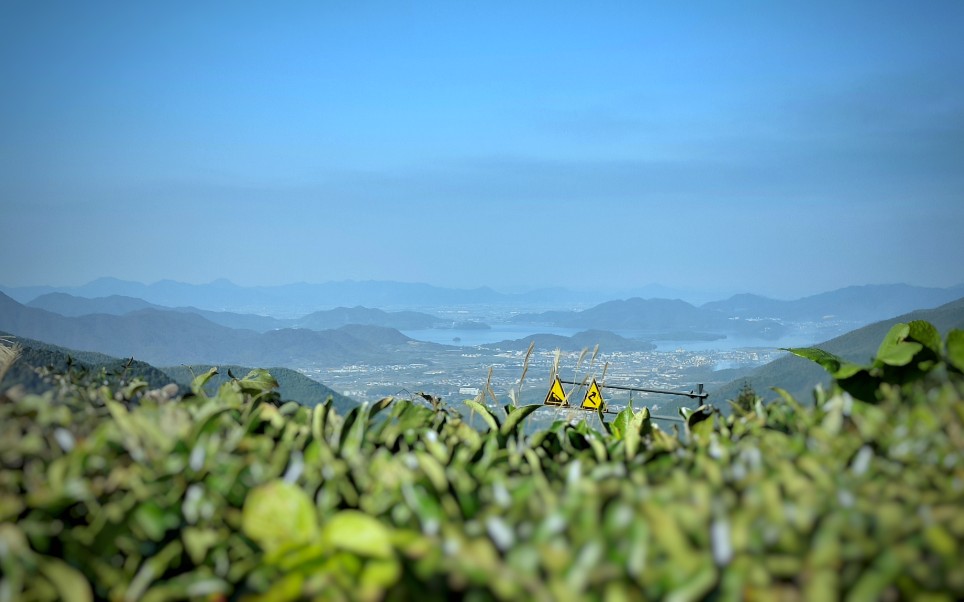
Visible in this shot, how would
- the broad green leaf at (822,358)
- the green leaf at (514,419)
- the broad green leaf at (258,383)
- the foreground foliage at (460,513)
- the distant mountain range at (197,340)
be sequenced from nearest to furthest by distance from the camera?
the foreground foliage at (460,513)
the green leaf at (514,419)
the broad green leaf at (822,358)
the broad green leaf at (258,383)
the distant mountain range at (197,340)

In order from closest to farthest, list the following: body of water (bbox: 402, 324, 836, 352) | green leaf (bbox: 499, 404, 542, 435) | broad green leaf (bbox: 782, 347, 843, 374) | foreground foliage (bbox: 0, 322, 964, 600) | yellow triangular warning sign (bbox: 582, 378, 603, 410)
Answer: foreground foliage (bbox: 0, 322, 964, 600)
green leaf (bbox: 499, 404, 542, 435)
broad green leaf (bbox: 782, 347, 843, 374)
yellow triangular warning sign (bbox: 582, 378, 603, 410)
body of water (bbox: 402, 324, 836, 352)

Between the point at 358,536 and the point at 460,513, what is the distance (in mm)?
182

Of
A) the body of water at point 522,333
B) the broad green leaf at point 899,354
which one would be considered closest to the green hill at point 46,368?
the broad green leaf at point 899,354

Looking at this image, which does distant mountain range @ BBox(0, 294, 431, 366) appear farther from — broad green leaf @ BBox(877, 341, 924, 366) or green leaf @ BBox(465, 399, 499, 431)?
broad green leaf @ BBox(877, 341, 924, 366)

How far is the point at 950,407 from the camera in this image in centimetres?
144

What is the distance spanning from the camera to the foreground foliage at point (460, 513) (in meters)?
0.98

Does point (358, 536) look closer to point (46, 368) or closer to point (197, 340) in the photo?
point (46, 368)

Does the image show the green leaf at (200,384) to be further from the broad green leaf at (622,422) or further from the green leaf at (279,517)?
the broad green leaf at (622,422)

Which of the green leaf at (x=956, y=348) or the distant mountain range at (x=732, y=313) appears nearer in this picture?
the green leaf at (x=956, y=348)

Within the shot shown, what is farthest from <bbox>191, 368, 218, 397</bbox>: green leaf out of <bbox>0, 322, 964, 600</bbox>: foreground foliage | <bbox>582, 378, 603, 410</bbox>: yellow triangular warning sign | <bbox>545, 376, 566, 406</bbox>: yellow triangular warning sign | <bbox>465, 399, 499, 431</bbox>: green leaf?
<bbox>545, 376, 566, 406</bbox>: yellow triangular warning sign

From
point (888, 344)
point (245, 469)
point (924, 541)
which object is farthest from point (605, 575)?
point (888, 344)

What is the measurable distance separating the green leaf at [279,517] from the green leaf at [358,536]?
59 millimetres

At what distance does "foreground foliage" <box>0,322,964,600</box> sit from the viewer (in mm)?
982

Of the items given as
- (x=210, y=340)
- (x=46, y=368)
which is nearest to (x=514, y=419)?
(x=46, y=368)
